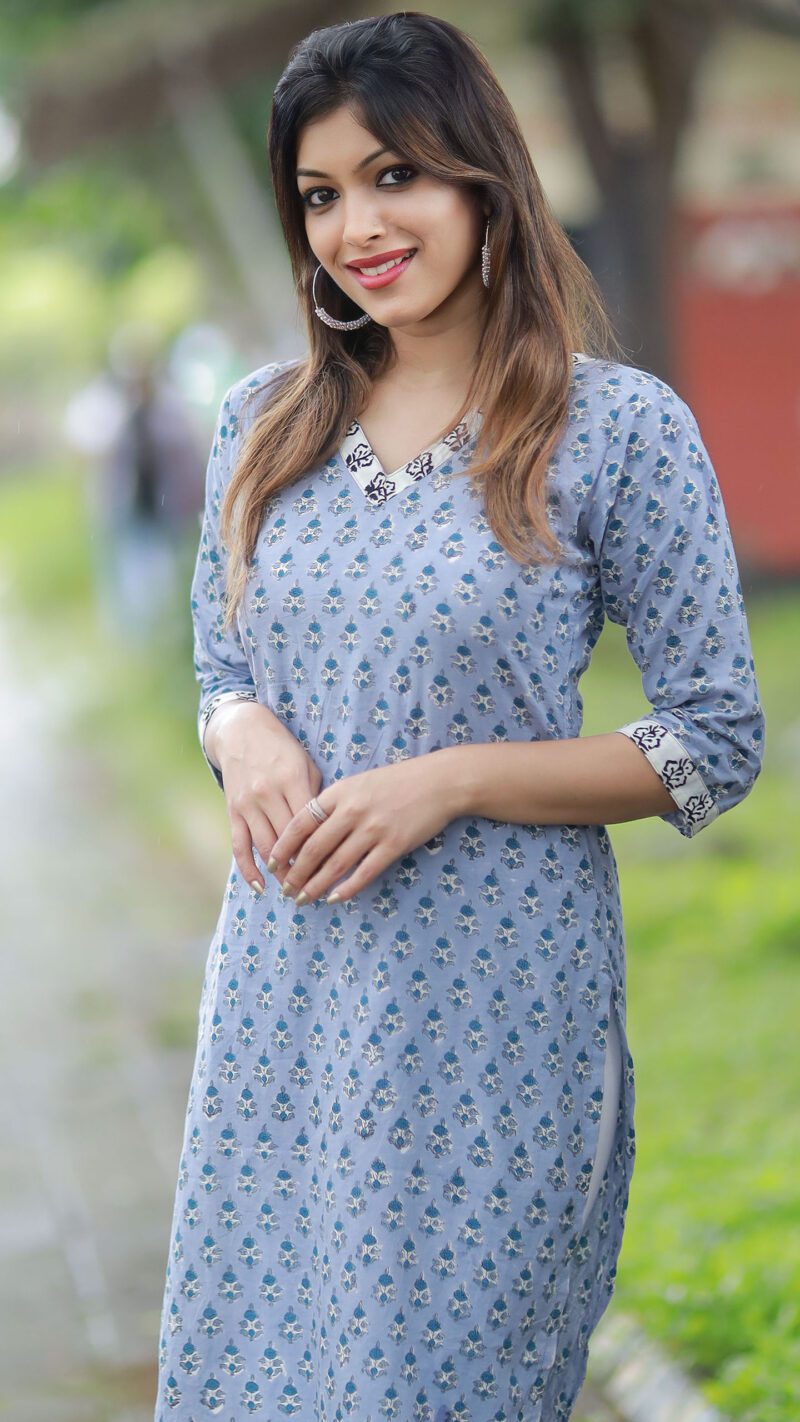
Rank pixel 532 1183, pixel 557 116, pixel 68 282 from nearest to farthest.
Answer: pixel 532 1183 < pixel 557 116 < pixel 68 282

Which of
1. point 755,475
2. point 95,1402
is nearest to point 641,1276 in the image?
point 95,1402

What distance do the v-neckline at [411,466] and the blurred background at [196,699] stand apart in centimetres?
51

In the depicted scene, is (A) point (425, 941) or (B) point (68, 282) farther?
(B) point (68, 282)

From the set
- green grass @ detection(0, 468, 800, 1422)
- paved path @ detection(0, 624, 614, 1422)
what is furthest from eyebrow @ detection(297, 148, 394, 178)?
paved path @ detection(0, 624, 614, 1422)

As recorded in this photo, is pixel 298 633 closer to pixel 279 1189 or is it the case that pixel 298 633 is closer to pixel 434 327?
pixel 434 327

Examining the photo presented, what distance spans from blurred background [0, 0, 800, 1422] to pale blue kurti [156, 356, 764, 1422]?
2.10 feet

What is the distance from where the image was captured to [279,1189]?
189cm

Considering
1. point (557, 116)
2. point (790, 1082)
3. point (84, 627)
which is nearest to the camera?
point (790, 1082)

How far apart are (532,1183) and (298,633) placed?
615 millimetres

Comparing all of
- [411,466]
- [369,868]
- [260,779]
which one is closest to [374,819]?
[369,868]

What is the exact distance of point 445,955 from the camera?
71.5 inches

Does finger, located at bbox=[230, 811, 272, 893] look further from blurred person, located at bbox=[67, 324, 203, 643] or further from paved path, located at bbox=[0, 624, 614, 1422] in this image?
blurred person, located at bbox=[67, 324, 203, 643]

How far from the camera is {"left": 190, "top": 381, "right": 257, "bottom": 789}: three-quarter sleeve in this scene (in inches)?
80.3

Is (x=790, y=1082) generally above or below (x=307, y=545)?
below
